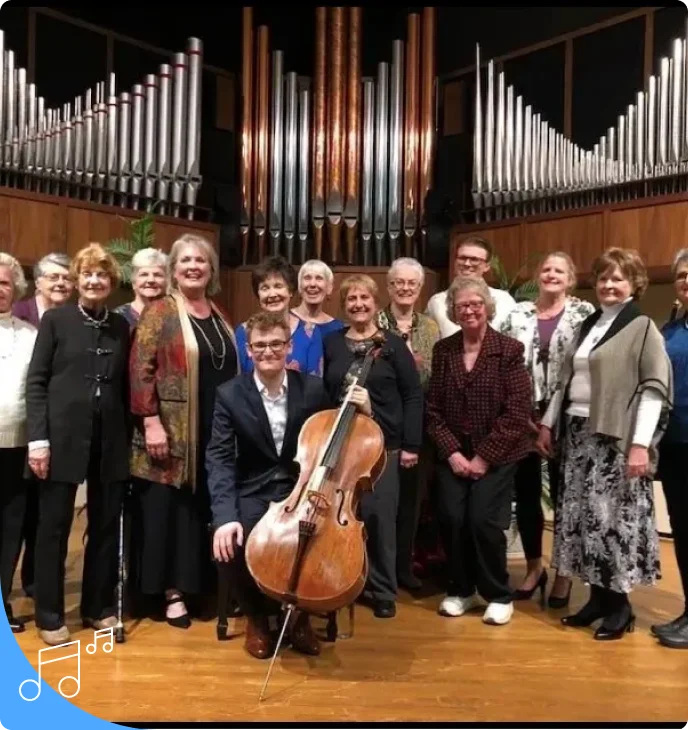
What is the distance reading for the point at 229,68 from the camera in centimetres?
566

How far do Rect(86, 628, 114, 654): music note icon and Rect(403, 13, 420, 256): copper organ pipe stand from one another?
3.51 meters

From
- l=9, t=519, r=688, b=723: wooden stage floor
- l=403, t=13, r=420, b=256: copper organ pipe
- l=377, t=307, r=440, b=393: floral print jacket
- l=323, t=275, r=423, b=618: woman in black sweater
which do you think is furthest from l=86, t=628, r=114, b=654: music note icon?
l=403, t=13, r=420, b=256: copper organ pipe

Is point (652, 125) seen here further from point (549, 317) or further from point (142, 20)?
point (142, 20)

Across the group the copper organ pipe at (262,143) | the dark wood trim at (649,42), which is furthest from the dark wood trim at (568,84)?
the copper organ pipe at (262,143)

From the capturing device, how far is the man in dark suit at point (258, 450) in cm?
234

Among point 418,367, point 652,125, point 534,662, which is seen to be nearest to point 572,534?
point 534,662

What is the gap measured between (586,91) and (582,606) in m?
3.46

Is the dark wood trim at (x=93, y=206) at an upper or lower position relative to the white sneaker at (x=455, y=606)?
upper

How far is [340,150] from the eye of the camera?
209 inches

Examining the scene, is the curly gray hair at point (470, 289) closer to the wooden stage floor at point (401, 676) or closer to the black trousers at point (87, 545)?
the wooden stage floor at point (401, 676)

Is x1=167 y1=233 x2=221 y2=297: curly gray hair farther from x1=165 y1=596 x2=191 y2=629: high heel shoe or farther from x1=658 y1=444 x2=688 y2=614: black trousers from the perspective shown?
x1=658 y1=444 x2=688 y2=614: black trousers

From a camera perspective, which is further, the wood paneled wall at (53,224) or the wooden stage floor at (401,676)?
the wood paneled wall at (53,224)

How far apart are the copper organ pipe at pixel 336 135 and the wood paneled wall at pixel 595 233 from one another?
2.70 feet

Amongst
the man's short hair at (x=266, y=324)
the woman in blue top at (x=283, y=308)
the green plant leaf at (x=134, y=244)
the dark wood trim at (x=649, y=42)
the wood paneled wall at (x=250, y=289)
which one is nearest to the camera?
the man's short hair at (x=266, y=324)
